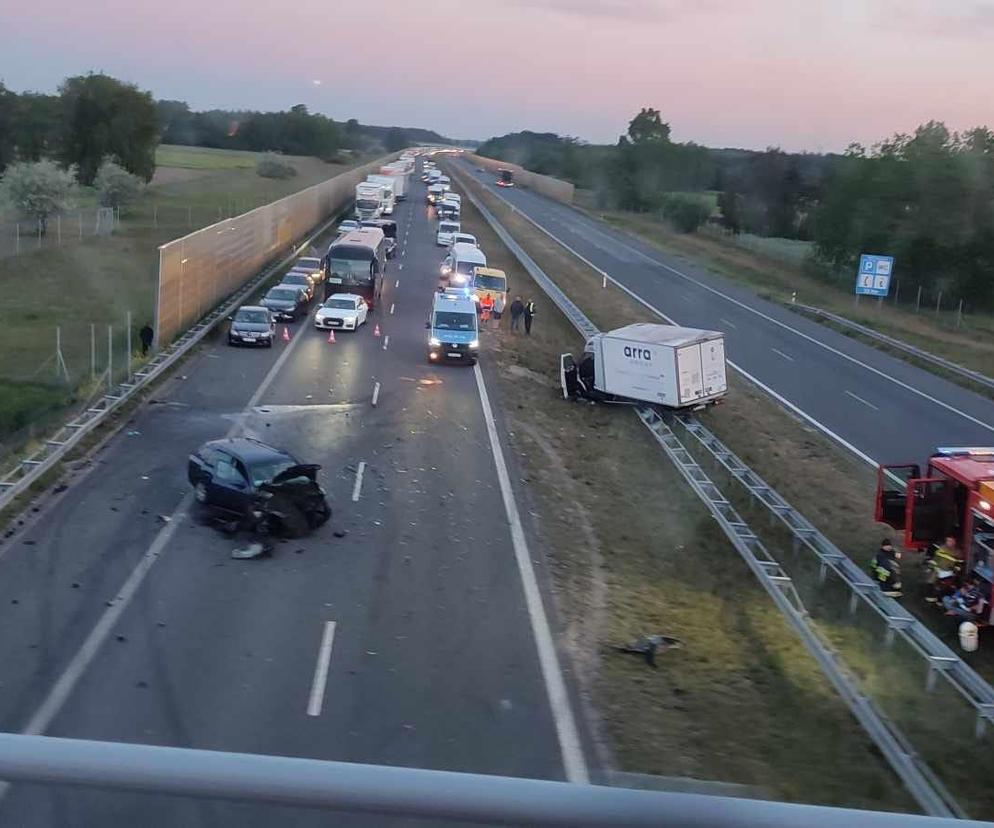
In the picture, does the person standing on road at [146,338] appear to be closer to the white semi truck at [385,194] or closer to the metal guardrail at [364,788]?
the metal guardrail at [364,788]

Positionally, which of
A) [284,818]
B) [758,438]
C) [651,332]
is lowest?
[758,438]

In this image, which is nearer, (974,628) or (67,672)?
(67,672)

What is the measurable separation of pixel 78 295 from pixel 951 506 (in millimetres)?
33674

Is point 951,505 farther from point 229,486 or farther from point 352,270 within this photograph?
point 352,270

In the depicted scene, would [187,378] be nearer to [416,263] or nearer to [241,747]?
[241,747]

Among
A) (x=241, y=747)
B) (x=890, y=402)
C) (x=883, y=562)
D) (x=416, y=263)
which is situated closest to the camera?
(x=241, y=747)

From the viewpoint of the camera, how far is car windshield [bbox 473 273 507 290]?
40094 millimetres

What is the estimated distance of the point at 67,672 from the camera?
35.0ft

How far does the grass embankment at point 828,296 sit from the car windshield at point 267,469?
81.1 ft

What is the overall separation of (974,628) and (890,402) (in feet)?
54.9

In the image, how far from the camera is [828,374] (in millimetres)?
33594

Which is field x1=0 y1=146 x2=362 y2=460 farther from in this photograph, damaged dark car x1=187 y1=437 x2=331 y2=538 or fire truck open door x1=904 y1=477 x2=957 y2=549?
fire truck open door x1=904 y1=477 x2=957 y2=549

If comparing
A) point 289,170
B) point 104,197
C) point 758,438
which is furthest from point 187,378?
point 289,170

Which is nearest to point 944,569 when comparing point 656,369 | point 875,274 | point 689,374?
point 689,374
